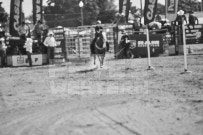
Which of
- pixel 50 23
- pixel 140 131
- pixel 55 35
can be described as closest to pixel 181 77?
pixel 140 131

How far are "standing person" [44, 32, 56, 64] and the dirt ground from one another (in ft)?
31.6

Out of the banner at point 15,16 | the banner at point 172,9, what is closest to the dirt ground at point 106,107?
the banner at point 15,16

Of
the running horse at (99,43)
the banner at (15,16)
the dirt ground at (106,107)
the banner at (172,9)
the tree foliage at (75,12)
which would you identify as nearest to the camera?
the dirt ground at (106,107)

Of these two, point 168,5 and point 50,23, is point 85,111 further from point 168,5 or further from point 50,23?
point 50,23

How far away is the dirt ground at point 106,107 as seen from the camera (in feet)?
18.1

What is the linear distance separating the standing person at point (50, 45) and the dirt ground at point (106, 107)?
9638 mm

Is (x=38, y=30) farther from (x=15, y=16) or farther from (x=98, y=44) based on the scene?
(x=98, y=44)

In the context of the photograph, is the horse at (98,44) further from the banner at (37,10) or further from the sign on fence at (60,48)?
the banner at (37,10)

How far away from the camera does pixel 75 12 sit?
7925cm

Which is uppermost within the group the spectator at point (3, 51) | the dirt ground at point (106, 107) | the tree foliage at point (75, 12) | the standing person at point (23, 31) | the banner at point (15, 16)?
the tree foliage at point (75, 12)

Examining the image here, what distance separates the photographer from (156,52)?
22.9 metres

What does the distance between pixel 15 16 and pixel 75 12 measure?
59.1 meters

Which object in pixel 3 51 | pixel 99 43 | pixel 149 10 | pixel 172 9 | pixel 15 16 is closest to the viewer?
pixel 99 43

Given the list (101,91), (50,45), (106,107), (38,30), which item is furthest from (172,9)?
(106,107)
